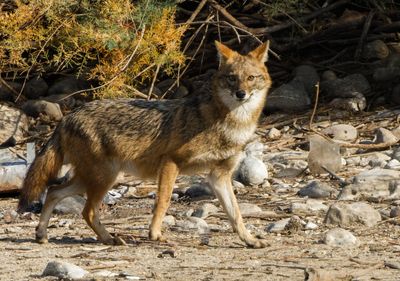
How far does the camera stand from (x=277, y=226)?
8820 millimetres

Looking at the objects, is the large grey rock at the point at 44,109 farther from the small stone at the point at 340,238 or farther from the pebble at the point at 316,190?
the small stone at the point at 340,238

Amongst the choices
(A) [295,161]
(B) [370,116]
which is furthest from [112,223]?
(B) [370,116]

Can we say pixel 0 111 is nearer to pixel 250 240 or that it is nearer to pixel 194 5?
pixel 194 5

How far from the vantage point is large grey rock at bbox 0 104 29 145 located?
1390 centimetres

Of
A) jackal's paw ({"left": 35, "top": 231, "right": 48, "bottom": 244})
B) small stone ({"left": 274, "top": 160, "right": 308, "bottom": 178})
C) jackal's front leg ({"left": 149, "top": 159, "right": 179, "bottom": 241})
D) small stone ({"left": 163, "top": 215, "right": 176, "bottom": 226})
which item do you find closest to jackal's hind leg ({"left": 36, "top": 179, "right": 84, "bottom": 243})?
jackal's paw ({"left": 35, "top": 231, "right": 48, "bottom": 244})

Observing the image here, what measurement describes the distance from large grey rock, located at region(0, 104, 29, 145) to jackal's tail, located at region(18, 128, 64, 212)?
486 centimetres

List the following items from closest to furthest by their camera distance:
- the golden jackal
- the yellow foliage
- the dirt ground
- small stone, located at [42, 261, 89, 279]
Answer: small stone, located at [42, 261, 89, 279] → the dirt ground → the golden jackal → the yellow foliage

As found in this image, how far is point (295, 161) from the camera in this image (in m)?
11.8

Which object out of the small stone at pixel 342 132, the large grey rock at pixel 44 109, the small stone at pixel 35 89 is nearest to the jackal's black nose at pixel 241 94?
the small stone at pixel 342 132

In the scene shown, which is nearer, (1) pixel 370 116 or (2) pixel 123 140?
(2) pixel 123 140

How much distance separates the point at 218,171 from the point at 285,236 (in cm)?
82

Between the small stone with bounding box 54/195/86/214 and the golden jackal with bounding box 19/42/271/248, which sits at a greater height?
the golden jackal with bounding box 19/42/271/248

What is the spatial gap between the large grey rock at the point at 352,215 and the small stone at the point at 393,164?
88.6 inches

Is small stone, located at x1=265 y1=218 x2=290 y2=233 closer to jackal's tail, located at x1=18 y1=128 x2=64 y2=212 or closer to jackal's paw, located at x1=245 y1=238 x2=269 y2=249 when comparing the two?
jackal's paw, located at x1=245 y1=238 x2=269 y2=249
